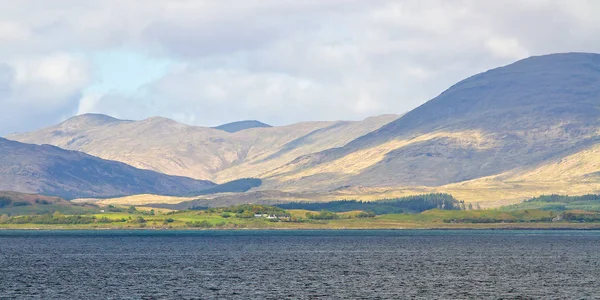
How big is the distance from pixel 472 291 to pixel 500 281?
1796 centimetres

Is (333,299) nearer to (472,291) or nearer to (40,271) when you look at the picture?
(472,291)

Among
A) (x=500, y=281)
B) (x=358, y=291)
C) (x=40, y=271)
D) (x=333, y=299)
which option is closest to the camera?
(x=333, y=299)

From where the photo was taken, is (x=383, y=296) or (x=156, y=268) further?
(x=156, y=268)

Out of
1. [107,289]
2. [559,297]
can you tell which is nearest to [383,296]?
[559,297]

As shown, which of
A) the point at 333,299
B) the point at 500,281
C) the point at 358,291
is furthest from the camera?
the point at 500,281

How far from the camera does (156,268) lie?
18588 centimetres

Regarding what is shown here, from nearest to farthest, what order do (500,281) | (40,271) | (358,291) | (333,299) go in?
(333,299) → (358,291) → (500,281) → (40,271)

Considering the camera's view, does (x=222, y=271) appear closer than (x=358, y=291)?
No

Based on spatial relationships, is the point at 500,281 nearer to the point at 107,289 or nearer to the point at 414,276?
the point at 414,276

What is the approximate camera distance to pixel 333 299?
132 meters

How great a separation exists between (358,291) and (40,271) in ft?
222

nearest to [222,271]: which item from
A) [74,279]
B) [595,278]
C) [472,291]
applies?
[74,279]

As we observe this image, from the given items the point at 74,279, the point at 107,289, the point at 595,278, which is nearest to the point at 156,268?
the point at 74,279

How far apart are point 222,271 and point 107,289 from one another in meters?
38.2
